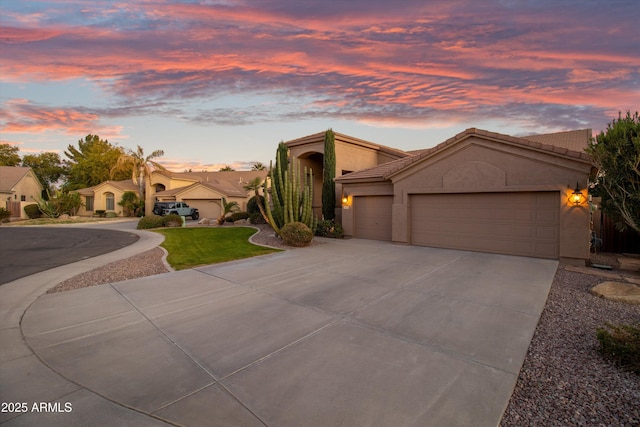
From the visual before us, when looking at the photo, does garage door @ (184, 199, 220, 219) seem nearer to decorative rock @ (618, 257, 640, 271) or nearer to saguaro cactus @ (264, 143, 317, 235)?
saguaro cactus @ (264, 143, 317, 235)

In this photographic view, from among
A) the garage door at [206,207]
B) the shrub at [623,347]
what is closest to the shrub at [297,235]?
the shrub at [623,347]

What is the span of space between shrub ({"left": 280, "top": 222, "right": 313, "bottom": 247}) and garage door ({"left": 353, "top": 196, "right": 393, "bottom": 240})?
12.0 feet

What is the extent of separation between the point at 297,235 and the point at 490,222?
779 centimetres

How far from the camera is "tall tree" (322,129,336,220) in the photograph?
18.2 m

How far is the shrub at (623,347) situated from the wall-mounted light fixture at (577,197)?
711 cm

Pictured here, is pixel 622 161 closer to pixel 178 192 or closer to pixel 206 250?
pixel 206 250

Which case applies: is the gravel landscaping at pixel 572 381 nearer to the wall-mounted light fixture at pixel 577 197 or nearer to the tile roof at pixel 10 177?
the wall-mounted light fixture at pixel 577 197

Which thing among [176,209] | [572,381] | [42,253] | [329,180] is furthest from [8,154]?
[572,381]

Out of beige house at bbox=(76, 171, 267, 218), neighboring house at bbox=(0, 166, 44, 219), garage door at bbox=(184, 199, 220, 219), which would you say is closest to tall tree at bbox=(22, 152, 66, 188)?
neighboring house at bbox=(0, 166, 44, 219)

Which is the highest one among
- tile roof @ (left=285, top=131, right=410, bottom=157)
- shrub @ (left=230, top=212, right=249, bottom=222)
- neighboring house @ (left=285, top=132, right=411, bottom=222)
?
tile roof @ (left=285, top=131, right=410, bottom=157)

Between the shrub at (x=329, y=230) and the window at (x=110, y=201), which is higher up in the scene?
the window at (x=110, y=201)

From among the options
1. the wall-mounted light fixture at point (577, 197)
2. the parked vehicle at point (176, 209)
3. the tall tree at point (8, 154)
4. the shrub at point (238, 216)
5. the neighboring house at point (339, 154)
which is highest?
the tall tree at point (8, 154)

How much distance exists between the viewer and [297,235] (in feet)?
43.3

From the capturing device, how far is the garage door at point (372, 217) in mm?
14984
